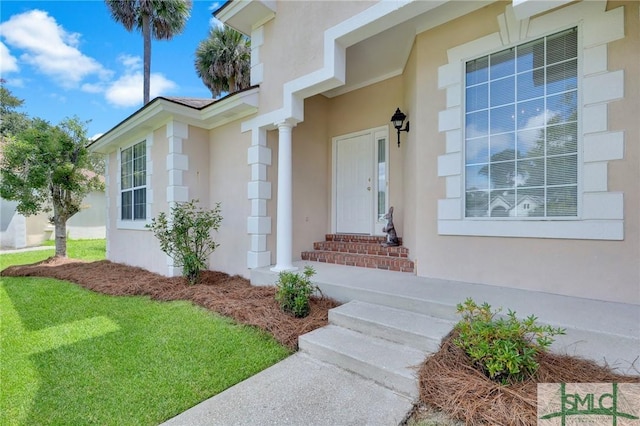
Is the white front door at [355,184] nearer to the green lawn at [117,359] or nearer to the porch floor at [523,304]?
the porch floor at [523,304]

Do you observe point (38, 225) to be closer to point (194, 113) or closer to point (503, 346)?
point (194, 113)

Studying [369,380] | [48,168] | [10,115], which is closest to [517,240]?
[369,380]

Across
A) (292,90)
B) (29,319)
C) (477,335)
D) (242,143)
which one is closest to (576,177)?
(477,335)

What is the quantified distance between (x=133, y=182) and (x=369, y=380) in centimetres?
750

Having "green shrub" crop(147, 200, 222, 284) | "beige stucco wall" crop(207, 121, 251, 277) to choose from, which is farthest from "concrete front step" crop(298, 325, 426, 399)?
"green shrub" crop(147, 200, 222, 284)

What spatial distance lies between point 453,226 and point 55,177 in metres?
9.86

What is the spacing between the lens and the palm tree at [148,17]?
1298 cm

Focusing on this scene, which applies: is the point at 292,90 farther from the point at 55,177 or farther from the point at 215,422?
the point at 55,177

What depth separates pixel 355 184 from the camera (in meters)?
6.32

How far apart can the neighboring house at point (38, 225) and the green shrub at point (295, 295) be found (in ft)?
40.3

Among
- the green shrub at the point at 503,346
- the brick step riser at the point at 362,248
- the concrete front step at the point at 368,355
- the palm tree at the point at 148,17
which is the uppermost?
the palm tree at the point at 148,17

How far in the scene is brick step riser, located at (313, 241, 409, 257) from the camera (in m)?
5.00

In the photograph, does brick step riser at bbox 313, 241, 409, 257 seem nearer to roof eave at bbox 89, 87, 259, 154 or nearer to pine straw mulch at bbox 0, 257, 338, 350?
pine straw mulch at bbox 0, 257, 338, 350

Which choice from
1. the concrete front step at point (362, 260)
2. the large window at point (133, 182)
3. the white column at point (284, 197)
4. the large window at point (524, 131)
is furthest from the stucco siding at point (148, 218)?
the large window at point (524, 131)
